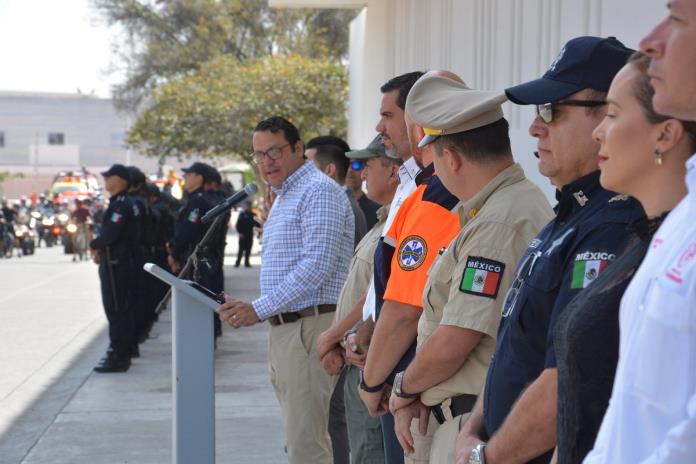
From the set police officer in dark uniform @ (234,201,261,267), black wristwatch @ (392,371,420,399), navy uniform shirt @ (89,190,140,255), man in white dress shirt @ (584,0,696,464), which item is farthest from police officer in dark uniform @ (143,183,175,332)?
man in white dress shirt @ (584,0,696,464)

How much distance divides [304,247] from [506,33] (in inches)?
Result: 79.7

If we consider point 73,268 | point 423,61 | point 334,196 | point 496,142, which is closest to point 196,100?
point 73,268

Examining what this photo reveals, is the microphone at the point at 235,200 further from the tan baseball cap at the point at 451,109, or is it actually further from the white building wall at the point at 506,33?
the tan baseball cap at the point at 451,109

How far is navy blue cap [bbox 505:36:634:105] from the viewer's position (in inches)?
109

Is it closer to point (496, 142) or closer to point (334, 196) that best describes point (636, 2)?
point (496, 142)

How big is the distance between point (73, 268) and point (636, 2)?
2431cm

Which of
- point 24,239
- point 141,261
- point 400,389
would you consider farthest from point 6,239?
point 400,389

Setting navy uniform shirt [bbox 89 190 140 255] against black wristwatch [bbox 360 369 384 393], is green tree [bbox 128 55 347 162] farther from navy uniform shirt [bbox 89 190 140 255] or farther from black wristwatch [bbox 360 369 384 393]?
black wristwatch [bbox 360 369 384 393]

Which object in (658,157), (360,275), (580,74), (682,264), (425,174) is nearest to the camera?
(682,264)

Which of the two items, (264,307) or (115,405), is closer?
(264,307)

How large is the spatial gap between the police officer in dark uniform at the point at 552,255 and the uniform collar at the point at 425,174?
3.32 ft

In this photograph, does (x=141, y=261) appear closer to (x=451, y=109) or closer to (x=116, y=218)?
(x=116, y=218)

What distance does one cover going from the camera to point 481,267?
10.0 feet

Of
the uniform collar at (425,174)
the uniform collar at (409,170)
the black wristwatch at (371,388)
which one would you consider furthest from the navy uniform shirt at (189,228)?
the black wristwatch at (371,388)
